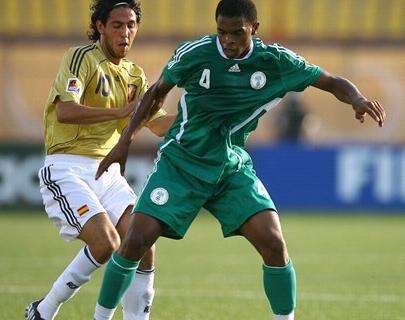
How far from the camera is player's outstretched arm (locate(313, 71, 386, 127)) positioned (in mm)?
6809

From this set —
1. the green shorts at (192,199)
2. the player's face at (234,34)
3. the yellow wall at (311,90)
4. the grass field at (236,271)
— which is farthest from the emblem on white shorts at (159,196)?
the yellow wall at (311,90)

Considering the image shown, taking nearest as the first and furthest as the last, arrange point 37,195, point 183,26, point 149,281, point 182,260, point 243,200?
point 243,200 → point 149,281 → point 182,260 → point 37,195 → point 183,26

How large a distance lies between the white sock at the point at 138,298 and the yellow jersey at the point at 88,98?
95 centimetres

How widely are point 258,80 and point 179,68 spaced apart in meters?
0.50

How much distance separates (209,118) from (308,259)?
243 inches

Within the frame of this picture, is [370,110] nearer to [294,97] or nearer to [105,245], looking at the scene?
[105,245]

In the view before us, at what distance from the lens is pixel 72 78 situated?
25.2 feet

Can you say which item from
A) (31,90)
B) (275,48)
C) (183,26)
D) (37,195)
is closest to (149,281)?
(275,48)

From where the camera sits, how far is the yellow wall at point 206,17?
Result: 26.2 m

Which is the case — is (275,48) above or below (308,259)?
above

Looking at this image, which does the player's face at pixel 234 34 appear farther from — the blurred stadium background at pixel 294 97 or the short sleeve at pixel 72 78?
the blurred stadium background at pixel 294 97

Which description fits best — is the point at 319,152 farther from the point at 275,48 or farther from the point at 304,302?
the point at 275,48

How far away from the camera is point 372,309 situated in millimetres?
8859

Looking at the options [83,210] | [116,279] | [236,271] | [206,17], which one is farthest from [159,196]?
[206,17]
